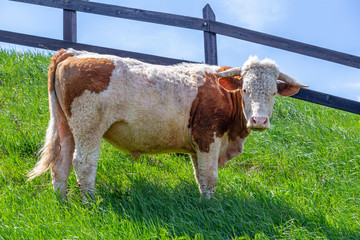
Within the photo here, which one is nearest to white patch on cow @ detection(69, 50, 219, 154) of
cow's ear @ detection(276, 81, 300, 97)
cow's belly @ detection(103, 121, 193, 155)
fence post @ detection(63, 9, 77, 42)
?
cow's belly @ detection(103, 121, 193, 155)

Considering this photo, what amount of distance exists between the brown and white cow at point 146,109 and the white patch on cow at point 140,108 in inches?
0.5

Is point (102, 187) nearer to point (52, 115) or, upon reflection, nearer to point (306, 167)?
point (52, 115)

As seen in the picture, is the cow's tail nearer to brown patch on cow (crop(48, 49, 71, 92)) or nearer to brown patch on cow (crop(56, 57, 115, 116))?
brown patch on cow (crop(48, 49, 71, 92))

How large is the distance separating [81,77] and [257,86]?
2148 mm

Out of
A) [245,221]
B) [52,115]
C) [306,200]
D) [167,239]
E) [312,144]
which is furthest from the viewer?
[312,144]

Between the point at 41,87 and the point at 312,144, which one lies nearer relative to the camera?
the point at 312,144

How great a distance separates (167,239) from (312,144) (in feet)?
14.7

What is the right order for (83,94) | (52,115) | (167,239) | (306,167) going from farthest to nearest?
(306,167) < (52,115) < (83,94) < (167,239)

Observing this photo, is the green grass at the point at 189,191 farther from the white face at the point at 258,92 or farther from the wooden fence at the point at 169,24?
the wooden fence at the point at 169,24

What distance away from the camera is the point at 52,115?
4.88m

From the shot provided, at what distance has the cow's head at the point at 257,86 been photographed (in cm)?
462

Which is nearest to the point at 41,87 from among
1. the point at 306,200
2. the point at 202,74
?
the point at 202,74

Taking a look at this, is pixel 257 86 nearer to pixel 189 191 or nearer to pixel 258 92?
pixel 258 92

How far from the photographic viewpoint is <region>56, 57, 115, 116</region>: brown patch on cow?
15.0ft
